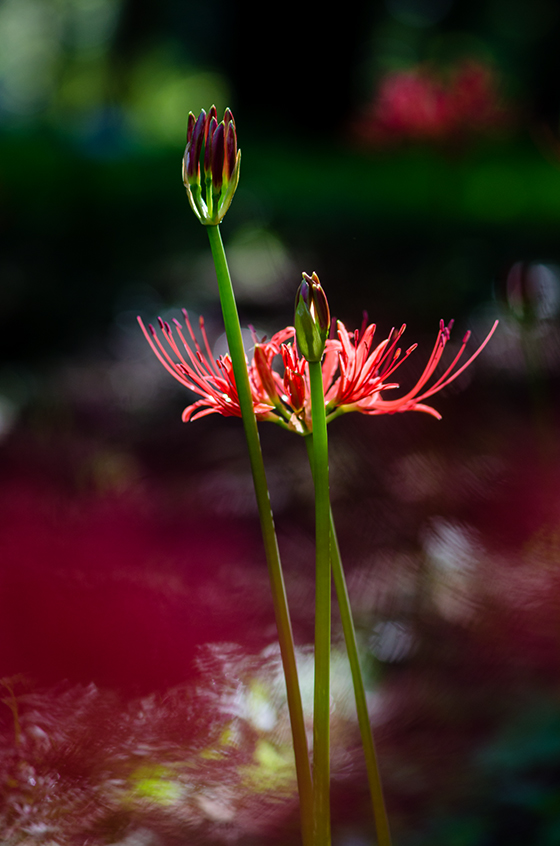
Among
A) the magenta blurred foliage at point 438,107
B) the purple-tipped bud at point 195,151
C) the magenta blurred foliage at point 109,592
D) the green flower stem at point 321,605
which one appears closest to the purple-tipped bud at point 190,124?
the purple-tipped bud at point 195,151

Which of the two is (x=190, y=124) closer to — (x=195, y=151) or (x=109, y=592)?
(x=195, y=151)

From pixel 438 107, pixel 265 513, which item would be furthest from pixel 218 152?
pixel 438 107

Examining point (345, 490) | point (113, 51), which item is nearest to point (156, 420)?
point (345, 490)

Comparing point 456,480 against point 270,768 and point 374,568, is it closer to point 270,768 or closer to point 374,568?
point 374,568

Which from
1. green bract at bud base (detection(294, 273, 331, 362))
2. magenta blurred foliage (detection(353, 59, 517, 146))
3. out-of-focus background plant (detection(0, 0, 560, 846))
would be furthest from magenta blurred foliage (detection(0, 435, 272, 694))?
magenta blurred foliage (detection(353, 59, 517, 146))

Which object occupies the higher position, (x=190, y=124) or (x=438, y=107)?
(x=438, y=107)

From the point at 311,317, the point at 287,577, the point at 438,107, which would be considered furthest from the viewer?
the point at 438,107

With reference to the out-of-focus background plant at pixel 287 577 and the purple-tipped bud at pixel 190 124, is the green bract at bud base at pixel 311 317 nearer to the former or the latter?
the purple-tipped bud at pixel 190 124
